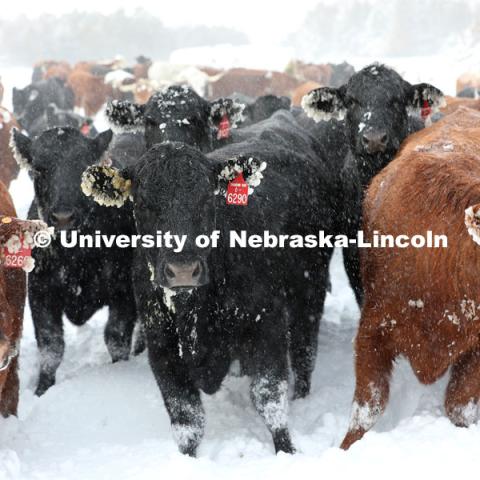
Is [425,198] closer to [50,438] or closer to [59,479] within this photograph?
[59,479]

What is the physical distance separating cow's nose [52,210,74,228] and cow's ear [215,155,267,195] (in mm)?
1324

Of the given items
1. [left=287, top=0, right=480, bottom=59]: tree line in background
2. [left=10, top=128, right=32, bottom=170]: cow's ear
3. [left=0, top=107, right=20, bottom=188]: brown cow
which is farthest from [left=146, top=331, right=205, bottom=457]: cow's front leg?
[left=287, top=0, right=480, bottom=59]: tree line in background

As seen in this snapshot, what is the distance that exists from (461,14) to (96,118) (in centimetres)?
3415

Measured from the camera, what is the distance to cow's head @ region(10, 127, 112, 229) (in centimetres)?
450

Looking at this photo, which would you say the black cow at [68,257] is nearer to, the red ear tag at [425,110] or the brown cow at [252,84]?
the red ear tag at [425,110]

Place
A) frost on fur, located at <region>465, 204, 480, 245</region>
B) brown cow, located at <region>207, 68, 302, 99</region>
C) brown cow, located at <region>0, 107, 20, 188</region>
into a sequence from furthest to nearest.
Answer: brown cow, located at <region>207, 68, 302, 99</region> → brown cow, located at <region>0, 107, 20, 188</region> → frost on fur, located at <region>465, 204, 480, 245</region>

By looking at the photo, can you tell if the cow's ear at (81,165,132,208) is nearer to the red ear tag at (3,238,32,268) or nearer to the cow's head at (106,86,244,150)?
the red ear tag at (3,238,32,268)

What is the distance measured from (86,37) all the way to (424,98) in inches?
2120

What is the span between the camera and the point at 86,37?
55094mm

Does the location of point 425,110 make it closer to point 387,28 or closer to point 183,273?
point 183,273

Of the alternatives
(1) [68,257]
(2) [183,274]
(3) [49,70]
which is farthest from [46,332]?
(3) [49,70]

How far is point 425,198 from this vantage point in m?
3.25

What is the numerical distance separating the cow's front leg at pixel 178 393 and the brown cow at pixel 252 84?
915 inches

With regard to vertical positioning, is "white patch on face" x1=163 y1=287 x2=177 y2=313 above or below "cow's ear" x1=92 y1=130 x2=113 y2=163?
below
